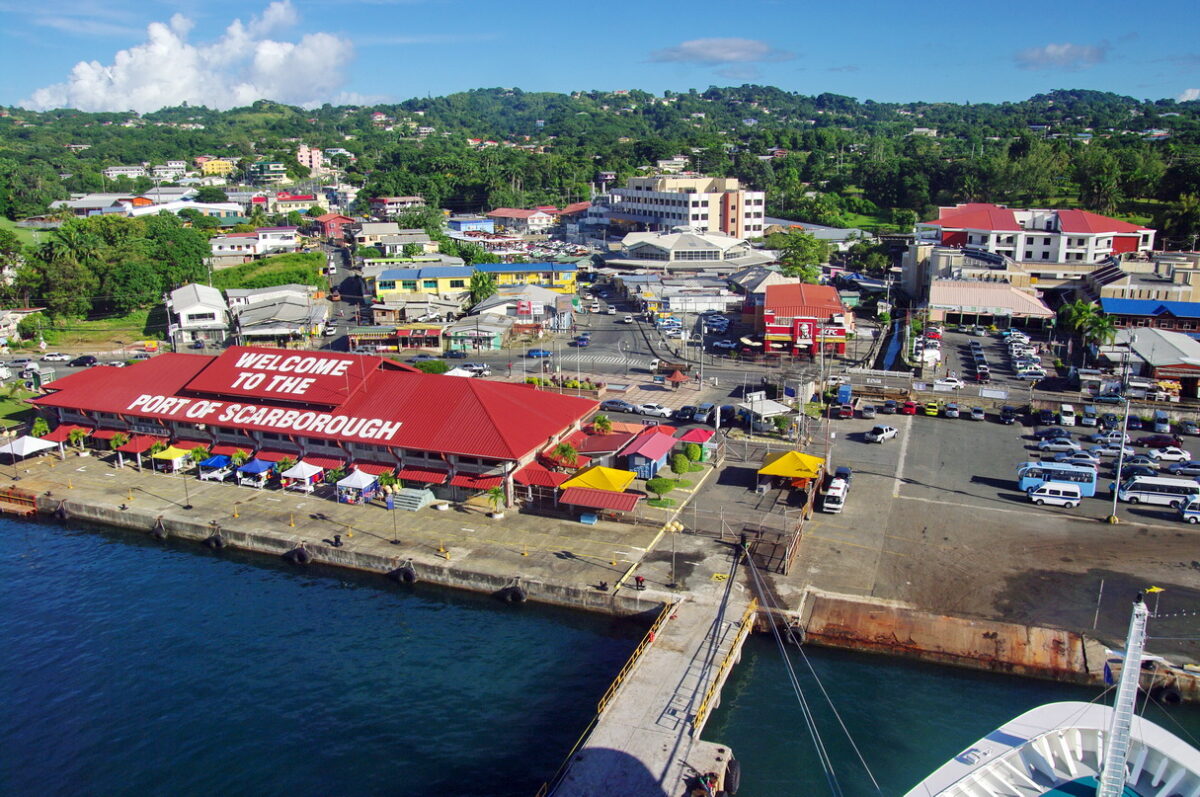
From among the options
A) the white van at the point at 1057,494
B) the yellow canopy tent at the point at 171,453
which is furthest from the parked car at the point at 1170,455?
the yellow canopy tent at the point at 171,453

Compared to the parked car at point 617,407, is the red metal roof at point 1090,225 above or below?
above

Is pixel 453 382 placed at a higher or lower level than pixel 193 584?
higher

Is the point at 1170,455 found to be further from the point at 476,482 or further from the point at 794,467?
the point at 476,482

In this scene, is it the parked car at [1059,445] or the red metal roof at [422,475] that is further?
the parked car at [1059,445]

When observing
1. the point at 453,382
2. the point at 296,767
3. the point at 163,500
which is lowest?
the point at 296,767

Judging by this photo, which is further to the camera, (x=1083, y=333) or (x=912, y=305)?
(x=912, y=305)

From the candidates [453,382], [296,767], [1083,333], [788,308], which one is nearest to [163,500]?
[453,382]

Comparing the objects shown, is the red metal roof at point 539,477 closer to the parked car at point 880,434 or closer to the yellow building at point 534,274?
the parked car at point 880,434

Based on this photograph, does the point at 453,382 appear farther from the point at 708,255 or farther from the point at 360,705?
the point at 708,255
